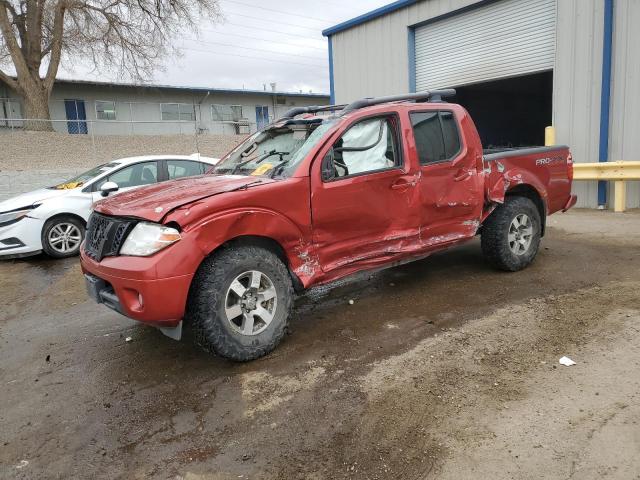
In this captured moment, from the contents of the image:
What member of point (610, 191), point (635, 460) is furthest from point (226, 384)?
point (610, 191)

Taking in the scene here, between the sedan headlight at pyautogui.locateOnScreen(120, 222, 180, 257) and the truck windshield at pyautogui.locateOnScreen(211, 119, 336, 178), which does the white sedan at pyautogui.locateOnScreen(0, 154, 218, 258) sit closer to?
the truck windshield at pyautogui.locateOnScreen(211, 119, 336, 178)

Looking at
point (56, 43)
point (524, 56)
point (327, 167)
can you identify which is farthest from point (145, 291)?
point (56, 43)

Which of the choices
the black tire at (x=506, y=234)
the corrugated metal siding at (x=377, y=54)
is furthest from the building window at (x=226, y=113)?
the black tire at (x=506, y=234)

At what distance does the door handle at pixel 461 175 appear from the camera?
196 inches

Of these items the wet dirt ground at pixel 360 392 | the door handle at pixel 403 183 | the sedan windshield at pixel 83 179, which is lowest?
the wet dirt ground at pixel 360 392

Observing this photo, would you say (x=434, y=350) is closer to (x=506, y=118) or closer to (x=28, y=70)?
(x=506, y=118)

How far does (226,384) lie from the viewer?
349 cm

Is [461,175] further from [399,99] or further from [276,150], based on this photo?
[276,150]

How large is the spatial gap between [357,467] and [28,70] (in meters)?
24.0

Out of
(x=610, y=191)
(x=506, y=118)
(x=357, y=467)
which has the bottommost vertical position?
(x=357, y=467)

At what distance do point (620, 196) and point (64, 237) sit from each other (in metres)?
9.77

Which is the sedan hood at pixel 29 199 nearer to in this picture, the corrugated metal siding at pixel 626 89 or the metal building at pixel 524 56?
the metal building at pixel 524 56

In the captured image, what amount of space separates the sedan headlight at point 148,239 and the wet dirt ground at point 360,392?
96cm

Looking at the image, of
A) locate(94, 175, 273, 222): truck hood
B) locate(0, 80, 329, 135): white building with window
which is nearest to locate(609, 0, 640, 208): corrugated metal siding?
locate(94, 175, 273, 222): truck hood
